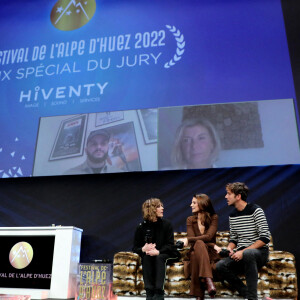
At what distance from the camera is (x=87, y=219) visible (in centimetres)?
425

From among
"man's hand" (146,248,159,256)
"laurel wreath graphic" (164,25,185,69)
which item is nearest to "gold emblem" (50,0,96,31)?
"laurel wreath graphic" (164,25,185,69)

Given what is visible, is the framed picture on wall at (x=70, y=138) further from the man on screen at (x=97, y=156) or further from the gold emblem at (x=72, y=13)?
the gold emblem at (x=72, y=13)

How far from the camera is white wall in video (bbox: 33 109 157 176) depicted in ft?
13.0

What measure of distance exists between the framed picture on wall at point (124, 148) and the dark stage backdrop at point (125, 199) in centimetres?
36

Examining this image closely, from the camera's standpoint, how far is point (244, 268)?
9.04 ft

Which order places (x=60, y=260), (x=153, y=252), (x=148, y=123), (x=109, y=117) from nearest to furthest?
(x=153, y=252)
(x=60, y=260)
(x=148, y=123)
(x=109, y=117)

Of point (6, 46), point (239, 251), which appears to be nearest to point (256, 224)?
point (239, 251)

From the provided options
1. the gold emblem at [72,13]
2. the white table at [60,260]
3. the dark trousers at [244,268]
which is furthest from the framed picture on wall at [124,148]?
the gold emblem at [72,13]

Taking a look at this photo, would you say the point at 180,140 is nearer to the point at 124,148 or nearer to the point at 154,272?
the point at 124,148

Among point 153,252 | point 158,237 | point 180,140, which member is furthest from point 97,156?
point 153,252

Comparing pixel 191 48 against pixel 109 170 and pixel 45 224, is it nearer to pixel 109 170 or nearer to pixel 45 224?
pixel 109 170

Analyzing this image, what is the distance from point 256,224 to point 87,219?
2072 mm

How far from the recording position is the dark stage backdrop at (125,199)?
3.85 metres

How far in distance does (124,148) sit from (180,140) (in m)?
0.61
